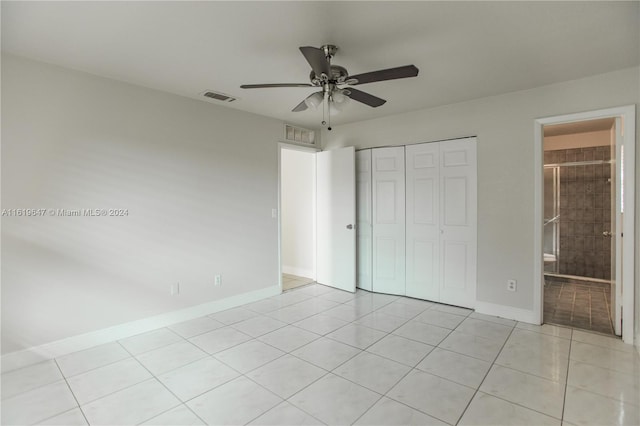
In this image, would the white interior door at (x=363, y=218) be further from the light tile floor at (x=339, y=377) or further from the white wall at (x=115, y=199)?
the white wall at (x=115, y=199)

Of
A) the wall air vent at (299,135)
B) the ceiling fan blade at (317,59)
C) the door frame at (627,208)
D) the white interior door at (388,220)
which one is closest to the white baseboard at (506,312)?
the door frame at (627,208)

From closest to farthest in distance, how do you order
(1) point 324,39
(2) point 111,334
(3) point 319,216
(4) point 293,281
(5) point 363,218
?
(1) point 324,39, (2) point 111,334, (5) point 363,218, (3) point 319,216, (4) point 293,281

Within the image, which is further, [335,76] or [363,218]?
[363,218]

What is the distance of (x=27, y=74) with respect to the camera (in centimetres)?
264

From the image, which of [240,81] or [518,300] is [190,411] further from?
[518,300]

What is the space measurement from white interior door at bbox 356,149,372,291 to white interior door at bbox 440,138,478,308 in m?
1.09

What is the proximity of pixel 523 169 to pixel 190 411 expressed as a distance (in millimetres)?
3849

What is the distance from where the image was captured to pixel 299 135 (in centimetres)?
498

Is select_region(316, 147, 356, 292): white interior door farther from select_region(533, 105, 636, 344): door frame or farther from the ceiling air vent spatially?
select_region(533, 105, 636, 344): door frame

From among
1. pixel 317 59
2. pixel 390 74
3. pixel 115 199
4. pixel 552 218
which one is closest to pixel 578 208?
pixel 552 218

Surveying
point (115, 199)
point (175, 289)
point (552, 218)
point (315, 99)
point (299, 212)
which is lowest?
point (175, 289)

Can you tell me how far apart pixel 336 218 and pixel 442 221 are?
155 centimetres

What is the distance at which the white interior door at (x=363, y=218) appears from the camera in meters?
4.81

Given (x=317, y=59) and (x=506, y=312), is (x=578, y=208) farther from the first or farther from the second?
(x=317, y=59)
